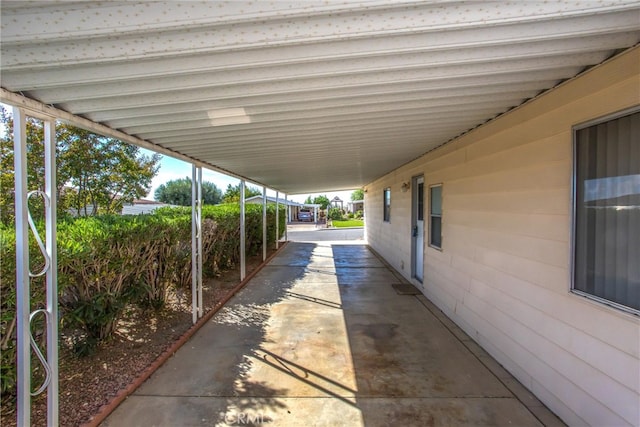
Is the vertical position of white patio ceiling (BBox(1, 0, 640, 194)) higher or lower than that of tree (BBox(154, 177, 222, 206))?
lower

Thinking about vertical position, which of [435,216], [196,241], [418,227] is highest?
[435,216]

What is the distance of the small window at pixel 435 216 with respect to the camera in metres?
5.16

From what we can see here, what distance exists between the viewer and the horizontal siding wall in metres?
2.00

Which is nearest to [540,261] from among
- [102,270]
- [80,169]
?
[102,270]

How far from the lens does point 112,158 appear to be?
25.4 feet

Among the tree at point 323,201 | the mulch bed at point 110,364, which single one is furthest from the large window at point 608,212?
the tree at point 323,201

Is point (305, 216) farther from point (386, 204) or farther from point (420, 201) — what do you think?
point (420, 201)

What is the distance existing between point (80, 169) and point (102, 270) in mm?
5314

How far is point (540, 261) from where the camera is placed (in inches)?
105

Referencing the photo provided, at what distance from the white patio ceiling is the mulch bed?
233cm

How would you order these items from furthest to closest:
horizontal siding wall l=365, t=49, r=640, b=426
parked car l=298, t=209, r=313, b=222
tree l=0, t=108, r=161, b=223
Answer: parked car l=298, t=209, r=313, b=222 → tree l=0, t=108, r=161, b=223 → horizontal siding wall l=365, t=49, r=640, b=426

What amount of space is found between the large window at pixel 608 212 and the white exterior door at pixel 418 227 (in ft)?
12.4

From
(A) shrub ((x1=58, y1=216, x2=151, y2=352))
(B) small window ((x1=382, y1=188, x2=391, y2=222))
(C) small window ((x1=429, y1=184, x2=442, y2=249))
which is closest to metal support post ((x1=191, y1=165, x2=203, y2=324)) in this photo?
(A) shrub ((x1=58, y1=216, x2=151, y2=352))

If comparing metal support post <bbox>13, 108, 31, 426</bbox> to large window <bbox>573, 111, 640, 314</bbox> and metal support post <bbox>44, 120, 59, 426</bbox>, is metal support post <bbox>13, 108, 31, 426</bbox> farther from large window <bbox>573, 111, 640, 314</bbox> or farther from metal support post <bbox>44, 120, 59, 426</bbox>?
large window <bbox>573, 111, 640, 314</bbox>
